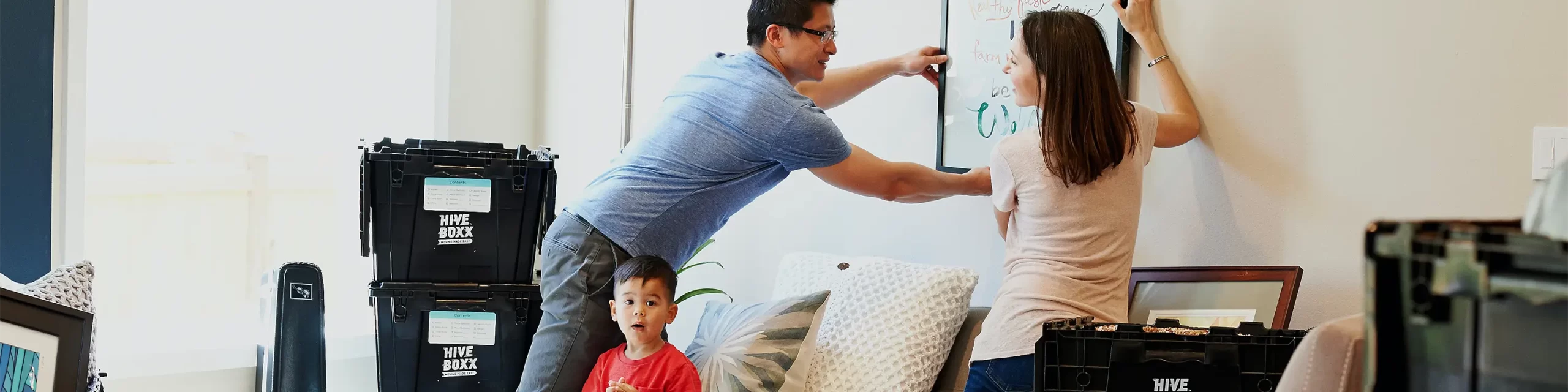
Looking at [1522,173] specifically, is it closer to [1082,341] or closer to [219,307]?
[1082,341]

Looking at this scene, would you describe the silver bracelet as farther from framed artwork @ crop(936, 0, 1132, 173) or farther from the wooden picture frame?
the wooden picture frame

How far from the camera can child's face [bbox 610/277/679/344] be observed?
7.30ft

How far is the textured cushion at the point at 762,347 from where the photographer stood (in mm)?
2451

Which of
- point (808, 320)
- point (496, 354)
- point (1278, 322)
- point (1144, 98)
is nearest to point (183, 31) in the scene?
point (496, 354)

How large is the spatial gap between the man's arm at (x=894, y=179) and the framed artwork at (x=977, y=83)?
0.25m

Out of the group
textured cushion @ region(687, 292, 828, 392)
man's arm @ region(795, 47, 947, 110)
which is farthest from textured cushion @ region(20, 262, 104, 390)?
man's arm @ region(795, 47, 947, 110)

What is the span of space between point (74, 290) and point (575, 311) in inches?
33.8

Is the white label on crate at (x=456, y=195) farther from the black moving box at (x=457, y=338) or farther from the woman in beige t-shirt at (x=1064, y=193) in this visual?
the woman in beige t-shirt at (x=1064, y=193)

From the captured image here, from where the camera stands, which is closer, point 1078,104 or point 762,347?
point 1078,104

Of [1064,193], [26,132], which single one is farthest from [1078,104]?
[26,132]

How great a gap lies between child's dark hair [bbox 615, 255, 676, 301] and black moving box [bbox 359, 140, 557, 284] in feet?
2.21

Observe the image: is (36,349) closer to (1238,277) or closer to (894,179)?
(894,179)

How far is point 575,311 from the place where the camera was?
2.29m

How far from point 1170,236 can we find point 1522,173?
2.10 ft
